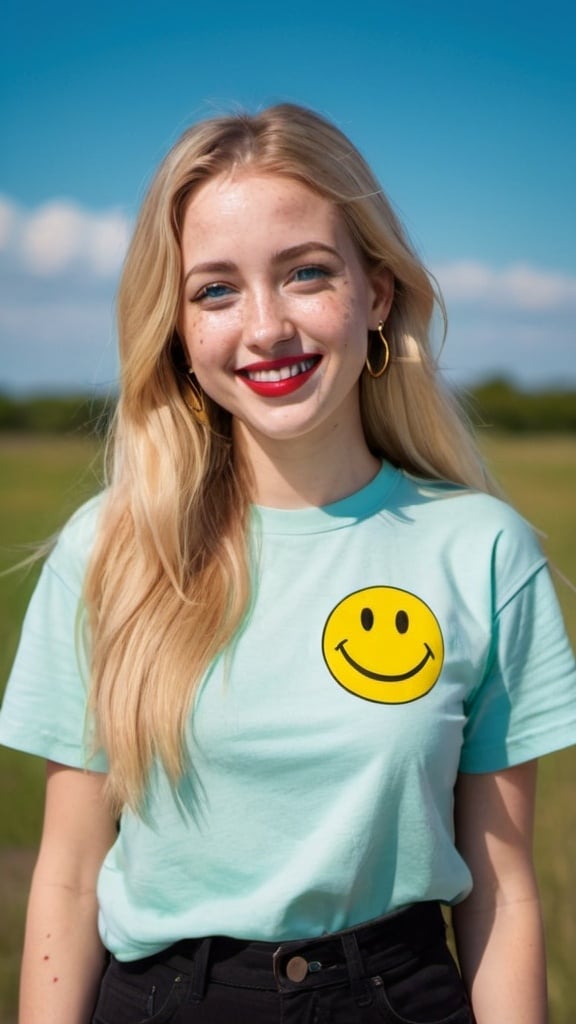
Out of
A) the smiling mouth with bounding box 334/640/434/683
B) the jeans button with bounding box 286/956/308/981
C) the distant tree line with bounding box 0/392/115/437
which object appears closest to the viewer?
the jeans button with bounding box 286/956/308/981

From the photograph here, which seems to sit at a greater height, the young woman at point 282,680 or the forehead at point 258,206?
the forehead at point 258,206

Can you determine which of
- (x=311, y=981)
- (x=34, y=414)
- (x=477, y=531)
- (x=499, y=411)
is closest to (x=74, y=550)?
(x=477, y=531)

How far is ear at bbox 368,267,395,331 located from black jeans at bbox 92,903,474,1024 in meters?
1.02

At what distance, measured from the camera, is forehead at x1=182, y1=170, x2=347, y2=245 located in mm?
2012

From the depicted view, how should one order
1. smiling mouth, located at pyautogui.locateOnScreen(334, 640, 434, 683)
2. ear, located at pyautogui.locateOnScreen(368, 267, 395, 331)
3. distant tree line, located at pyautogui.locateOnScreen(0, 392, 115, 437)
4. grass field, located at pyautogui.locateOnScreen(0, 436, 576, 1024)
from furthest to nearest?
distant tree line, located at pyautogui.locateOnScreen(0, 392, 115, 437) → grass field, located at pyautogui.locateOnScreen(0, 436, 576, 1024) → ear, located at pyautogui.locateOnScreen(368, 267, 395, 331) → smiling mouth, located at pyautogui.locateOnScreen(334, 640, 434, 683)

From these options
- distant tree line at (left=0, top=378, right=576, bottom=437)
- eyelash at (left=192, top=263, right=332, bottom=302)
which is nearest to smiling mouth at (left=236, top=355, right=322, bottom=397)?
eyelash at (left=192, top=263, right=332, bottom=302)

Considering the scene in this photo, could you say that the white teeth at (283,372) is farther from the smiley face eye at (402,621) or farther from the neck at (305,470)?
the smiley face eye at (402,621)

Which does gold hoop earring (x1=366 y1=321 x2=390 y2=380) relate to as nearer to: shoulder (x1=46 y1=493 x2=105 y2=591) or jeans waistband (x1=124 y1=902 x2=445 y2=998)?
shoulder (x1=46 y1=493 x2=105 y2=591)

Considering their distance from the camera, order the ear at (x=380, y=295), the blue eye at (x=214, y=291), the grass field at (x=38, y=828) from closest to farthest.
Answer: the blue eye at (x=214, y=291) → the ear at (x=380, y=295) → the grass field at (x=38, y=828)

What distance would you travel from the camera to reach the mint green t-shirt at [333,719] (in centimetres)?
190

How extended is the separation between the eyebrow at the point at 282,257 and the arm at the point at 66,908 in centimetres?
89

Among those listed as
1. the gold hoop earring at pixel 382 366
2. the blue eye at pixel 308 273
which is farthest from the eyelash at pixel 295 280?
the gold hoop earring at pixel 382 366

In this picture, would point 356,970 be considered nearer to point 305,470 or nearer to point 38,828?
point 305,470

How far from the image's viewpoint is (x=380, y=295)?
222cm
